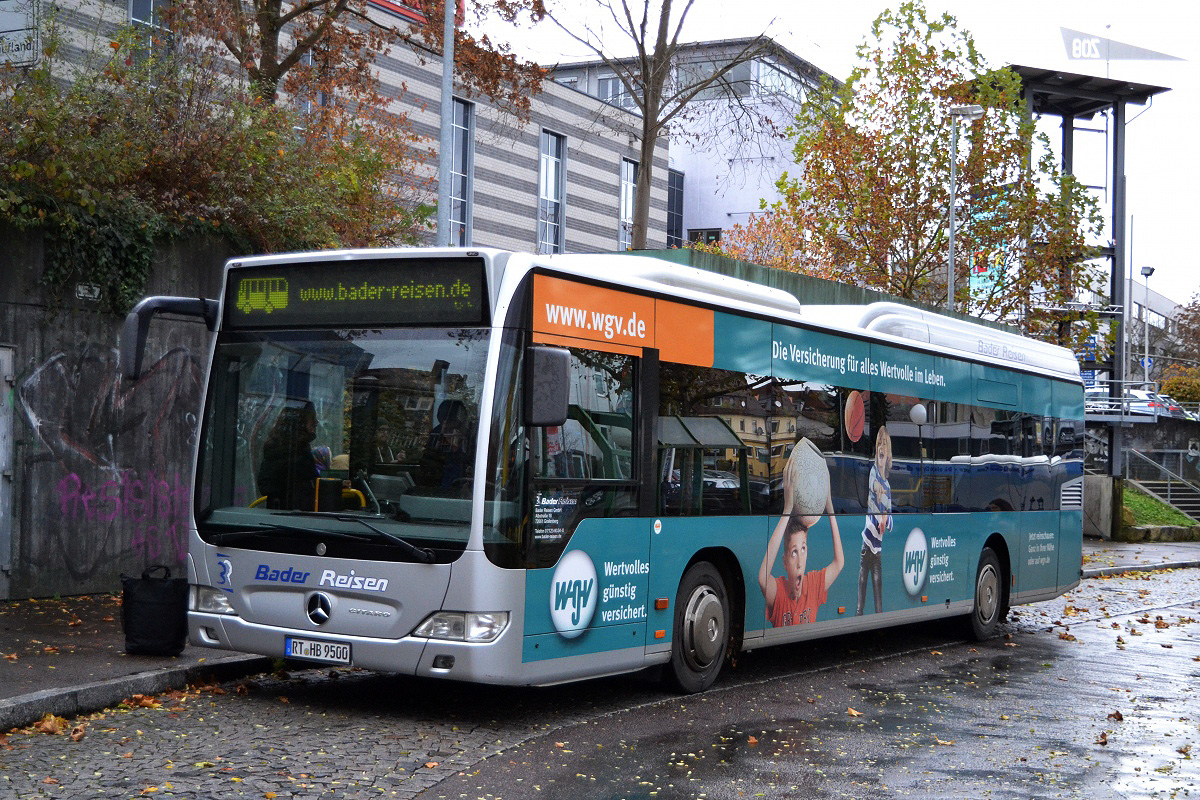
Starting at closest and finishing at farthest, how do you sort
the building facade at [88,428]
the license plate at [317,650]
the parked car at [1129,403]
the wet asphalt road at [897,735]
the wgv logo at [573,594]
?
the wet asphalt road at [897,735] → the license plate at [317,650] → the wgv logo at [573,594] → the building facade at [88,428] → the parked car at [1129,403]

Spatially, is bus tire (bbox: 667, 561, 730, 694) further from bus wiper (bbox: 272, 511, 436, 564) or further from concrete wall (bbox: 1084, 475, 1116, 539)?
concrete wall (bbox: 1084, 475, 1116, 539)

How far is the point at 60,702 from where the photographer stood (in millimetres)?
8086

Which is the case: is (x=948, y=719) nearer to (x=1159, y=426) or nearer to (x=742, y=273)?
(x=742, y=273)

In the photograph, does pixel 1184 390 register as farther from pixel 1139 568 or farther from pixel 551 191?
pixel 1139 568

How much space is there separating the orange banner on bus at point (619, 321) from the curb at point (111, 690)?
11.2 ft

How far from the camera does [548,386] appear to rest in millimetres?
8070

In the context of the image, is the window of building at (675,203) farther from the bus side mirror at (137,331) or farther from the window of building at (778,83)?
the bus side mirror at (137,331)

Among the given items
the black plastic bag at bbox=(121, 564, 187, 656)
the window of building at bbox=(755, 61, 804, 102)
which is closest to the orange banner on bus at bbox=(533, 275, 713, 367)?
the black plastic bag at bbox=(121, 564, 187, 656)

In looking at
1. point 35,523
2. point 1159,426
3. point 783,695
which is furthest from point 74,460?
point 1159,426

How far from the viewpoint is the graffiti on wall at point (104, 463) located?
12547mm

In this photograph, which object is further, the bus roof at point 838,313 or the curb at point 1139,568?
the curb at point 1139,568

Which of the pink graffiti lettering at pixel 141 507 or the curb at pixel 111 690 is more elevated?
the pink graffiti lettering at pixel 141 507

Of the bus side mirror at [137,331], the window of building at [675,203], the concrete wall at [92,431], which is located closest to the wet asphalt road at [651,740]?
the bus side mirror at [137,331]

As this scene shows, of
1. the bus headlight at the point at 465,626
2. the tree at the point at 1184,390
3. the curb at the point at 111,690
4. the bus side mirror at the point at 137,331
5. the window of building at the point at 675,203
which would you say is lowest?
the curb at the point at 111,690
